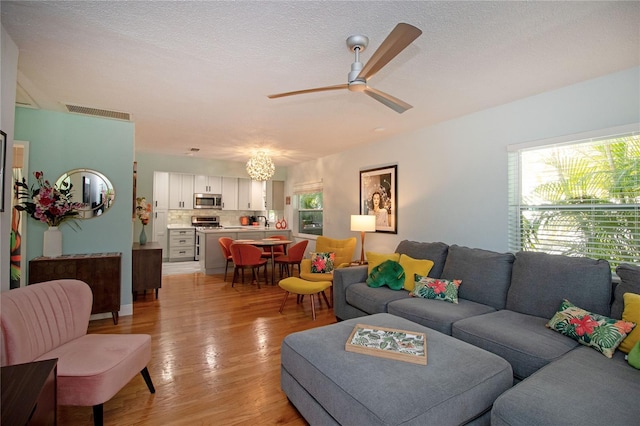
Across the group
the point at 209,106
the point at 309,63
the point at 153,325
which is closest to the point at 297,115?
the point at 209,106

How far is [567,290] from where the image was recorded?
2400 millimetres

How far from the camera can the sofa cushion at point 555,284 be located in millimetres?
2281

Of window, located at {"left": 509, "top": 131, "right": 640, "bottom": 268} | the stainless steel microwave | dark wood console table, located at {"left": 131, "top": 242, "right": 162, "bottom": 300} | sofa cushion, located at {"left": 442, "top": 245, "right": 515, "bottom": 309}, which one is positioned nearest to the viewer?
window, located at {"left": 509, "top": 131, "right": 640, "bottom": 268}

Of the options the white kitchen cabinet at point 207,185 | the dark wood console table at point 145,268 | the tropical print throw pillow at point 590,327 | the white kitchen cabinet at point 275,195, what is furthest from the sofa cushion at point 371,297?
the white kitchen cabinet at point 207,185

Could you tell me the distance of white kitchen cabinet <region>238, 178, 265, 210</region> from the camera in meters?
8.52

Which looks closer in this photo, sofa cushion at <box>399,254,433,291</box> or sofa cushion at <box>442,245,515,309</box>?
sofa cushion at <box>442,245,515,309</box>

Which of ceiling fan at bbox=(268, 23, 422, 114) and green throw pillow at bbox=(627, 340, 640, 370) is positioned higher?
ceiling fan at bbox=(268, 23, 422, 114)

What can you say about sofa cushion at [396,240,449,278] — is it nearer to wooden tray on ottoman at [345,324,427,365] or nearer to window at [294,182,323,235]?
wooden tray on ottoman at [345,324,427,365]

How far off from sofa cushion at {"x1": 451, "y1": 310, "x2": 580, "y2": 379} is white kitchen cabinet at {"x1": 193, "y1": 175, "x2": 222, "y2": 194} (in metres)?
7.14

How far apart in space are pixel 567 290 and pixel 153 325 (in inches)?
162

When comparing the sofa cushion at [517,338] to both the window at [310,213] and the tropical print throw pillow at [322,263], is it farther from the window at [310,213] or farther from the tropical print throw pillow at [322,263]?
the window at [310,213]

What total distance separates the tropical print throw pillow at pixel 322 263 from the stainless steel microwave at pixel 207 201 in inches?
179

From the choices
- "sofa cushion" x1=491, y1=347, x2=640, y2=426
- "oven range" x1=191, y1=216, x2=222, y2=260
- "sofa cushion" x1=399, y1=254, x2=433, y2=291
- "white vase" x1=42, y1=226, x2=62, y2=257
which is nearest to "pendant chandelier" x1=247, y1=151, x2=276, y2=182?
"white vase" x1=42, y1=226, x2=62, y2=257

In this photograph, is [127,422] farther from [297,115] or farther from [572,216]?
[572,216]
